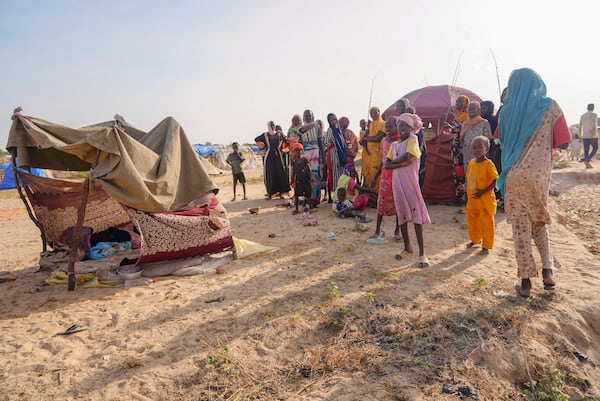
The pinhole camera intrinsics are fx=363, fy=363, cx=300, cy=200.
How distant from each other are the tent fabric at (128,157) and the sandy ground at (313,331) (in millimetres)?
1121

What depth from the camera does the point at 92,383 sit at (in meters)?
2.69

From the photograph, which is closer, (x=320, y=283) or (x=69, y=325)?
(x=69, y=325)

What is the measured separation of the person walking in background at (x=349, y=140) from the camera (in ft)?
26.4

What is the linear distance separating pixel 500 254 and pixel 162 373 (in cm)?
429

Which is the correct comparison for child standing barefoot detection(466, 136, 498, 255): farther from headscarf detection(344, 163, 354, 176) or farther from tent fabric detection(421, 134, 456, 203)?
headscarf detection(344, 163, 354, 176)

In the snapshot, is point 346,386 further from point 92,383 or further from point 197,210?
point 197,210

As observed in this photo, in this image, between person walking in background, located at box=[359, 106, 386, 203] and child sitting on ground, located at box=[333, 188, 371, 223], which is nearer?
person walking in background, located at box=[359, 106, 386, 203]

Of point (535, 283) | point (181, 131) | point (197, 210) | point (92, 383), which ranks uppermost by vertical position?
point (181, 131)

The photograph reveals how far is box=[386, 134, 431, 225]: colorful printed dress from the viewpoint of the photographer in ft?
14.2

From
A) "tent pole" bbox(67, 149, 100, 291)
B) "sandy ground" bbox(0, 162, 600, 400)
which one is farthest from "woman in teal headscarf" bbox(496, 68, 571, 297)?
"tent pole" bbox(67, 149, 100, 291)

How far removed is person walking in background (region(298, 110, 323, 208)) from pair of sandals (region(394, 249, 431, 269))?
3668mm

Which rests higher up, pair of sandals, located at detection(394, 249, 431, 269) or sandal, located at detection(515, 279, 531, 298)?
pair of sandals, located at detection(394, 249, 431, 269)

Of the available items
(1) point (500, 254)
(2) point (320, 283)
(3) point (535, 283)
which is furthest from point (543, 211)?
(2) point (320, 283)

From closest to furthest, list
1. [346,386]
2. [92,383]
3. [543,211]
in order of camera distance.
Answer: [346,386] < [92,383] < [543,211]
